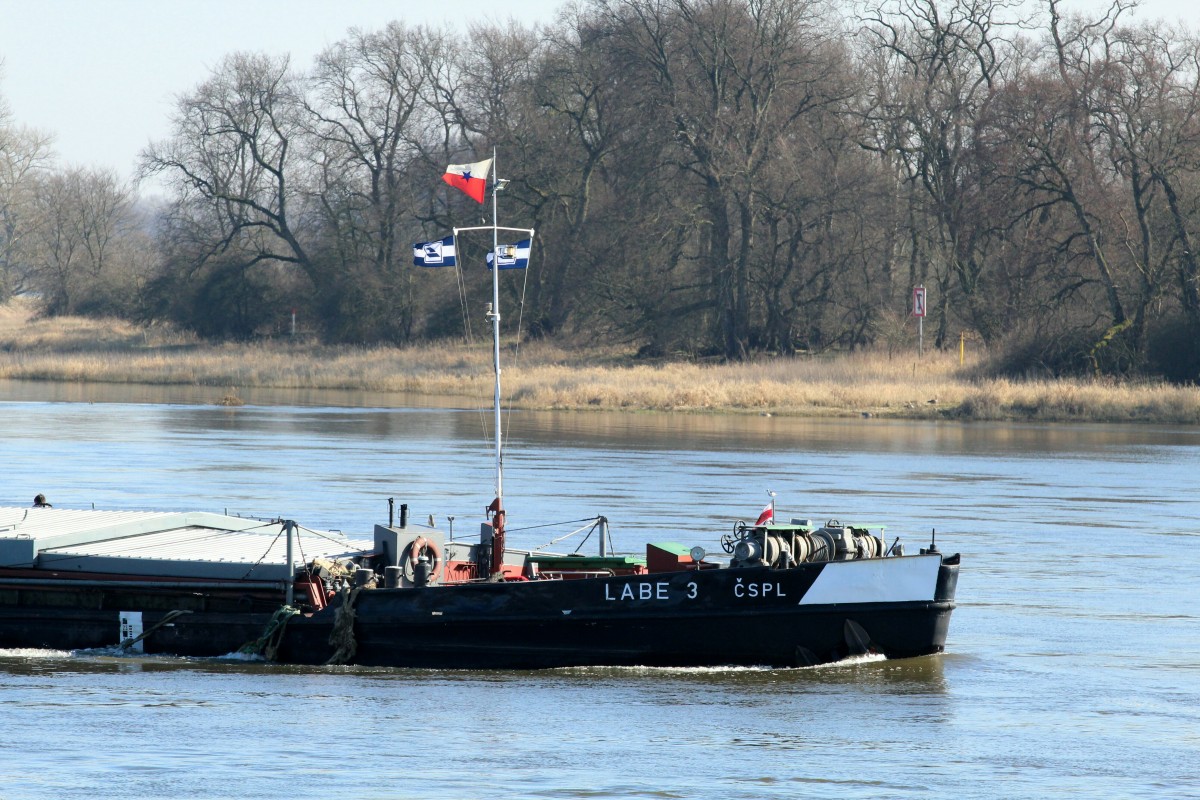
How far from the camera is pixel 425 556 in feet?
54.3

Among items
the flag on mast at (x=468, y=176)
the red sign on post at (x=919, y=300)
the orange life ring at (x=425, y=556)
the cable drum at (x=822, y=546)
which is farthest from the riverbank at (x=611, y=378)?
the orange life ring at (x=425, y=556)

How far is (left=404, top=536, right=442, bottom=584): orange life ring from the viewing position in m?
16.5

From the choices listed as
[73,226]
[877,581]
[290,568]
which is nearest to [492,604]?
[290,568]

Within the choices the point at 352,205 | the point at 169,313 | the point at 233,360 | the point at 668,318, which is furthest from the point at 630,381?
the point at 169,313

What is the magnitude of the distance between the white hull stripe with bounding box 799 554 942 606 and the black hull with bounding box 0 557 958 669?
18 mm

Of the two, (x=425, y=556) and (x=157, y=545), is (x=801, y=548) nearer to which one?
(x=425, y=556)

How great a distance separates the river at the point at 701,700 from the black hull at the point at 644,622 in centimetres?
22

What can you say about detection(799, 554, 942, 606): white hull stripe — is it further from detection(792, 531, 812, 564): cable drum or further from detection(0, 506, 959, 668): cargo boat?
detection(792, 531, 812, 564): cable drum

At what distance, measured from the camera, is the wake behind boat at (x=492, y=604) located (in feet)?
51.4

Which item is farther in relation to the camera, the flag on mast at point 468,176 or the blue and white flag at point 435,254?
the blue and white flag at point 435,254

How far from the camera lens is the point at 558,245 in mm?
73062

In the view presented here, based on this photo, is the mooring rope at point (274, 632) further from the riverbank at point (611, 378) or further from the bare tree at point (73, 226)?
the bare tree at point (73, 226)

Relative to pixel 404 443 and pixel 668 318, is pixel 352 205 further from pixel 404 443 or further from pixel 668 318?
pixel 404 443

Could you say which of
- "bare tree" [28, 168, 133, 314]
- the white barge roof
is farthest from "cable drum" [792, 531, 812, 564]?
"bare tree" [28, 168, 133, 314]
